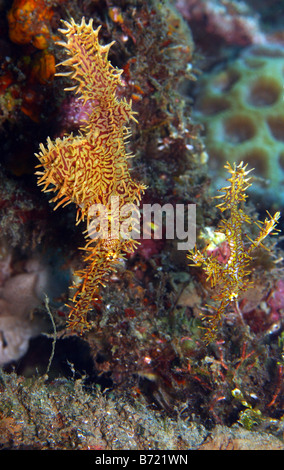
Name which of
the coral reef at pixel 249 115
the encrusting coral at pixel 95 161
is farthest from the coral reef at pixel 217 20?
the encrusting coral at pixel 95 161

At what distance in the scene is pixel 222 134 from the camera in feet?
15.4

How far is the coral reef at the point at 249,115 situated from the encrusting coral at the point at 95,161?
7.72 feet

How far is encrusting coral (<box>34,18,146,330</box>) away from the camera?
6.71 ft

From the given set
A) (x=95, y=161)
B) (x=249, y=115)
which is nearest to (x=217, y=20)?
(x=249, y=115)

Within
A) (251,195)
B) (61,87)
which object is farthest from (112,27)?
(251,195)

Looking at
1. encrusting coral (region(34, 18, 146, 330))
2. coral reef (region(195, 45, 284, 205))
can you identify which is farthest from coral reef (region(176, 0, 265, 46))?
encrusting coral (region(34, 18, 146, 330))

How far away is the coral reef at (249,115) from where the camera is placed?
4.44 metres

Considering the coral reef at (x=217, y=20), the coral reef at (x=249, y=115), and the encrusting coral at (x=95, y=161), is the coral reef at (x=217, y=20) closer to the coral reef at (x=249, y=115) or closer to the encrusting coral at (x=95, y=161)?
the coral reef at (x=249, y=115)

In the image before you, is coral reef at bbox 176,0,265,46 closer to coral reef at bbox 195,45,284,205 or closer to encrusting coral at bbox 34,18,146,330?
coral reef at bbox 195,45,284,205

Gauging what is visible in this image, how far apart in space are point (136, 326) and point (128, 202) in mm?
1336

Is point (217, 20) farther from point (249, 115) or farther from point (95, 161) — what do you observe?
point (95, 161)

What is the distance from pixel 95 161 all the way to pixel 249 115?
351cm

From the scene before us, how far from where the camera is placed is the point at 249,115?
4719 millimetres
